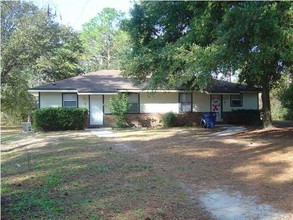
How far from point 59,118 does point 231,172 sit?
1427 centimetres

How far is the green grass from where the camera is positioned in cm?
508

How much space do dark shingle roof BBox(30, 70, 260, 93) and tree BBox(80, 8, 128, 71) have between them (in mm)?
23226

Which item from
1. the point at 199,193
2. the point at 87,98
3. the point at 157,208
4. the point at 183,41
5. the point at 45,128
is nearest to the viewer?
the point at 157,208

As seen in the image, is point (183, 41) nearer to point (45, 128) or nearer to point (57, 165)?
point (57, 165)

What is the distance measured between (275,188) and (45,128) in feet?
53.0

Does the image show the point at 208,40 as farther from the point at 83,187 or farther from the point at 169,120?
the point at 169,120

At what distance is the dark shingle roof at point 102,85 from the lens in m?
22.3

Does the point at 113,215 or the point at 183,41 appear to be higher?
the point at 183,41

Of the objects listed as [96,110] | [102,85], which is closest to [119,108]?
[96,110]

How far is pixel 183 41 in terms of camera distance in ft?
43.2

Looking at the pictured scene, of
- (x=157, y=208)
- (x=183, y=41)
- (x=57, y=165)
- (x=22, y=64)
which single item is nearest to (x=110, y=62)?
(x=22, y=64)

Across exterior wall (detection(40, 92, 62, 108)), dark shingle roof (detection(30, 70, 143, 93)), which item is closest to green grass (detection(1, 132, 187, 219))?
dark shingle roof (detection(30, 70, 143, 93))

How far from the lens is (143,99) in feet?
77.5

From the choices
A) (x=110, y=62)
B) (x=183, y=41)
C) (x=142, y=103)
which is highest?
(x=110, y=62)
